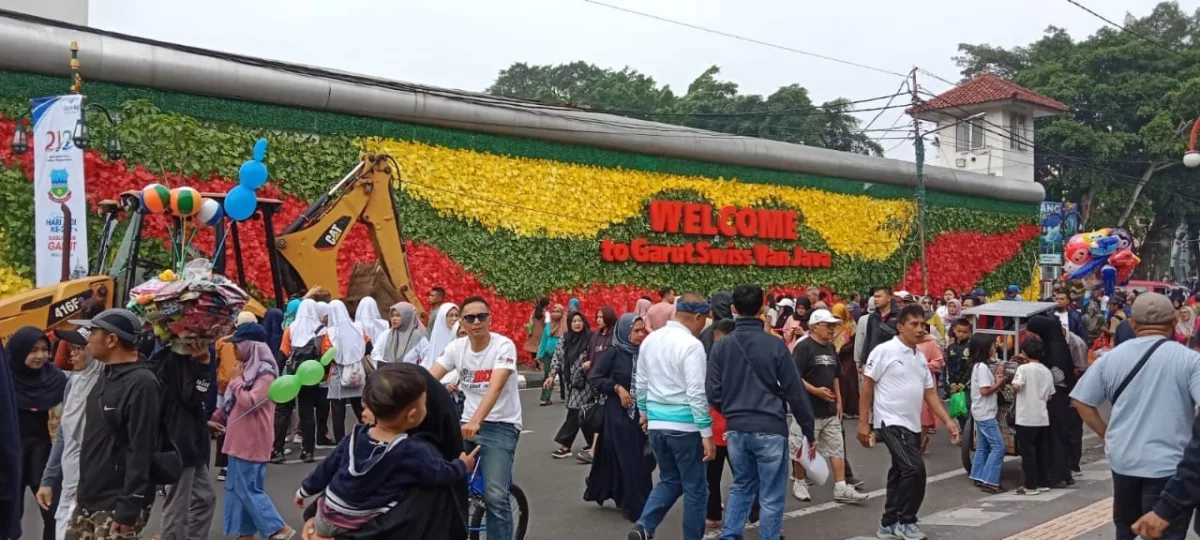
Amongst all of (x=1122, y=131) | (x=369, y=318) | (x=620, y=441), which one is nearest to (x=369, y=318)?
(x=369, y=318)

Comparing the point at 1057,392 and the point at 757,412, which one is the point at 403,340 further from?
the point at 1057,392

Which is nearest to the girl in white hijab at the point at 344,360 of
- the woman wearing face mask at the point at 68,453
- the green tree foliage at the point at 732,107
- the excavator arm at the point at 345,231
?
the excavator arm at the point at 345,231

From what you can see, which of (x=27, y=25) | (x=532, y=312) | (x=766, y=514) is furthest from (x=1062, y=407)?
(x=27, y=25)

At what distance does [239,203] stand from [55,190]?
2489mm

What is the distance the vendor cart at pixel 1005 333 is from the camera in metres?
9.64

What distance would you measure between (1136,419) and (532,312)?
1425cm

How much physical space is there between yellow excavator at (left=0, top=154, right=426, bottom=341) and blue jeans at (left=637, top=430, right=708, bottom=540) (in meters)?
7.24

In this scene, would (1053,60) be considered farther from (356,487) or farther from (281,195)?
(356,487)

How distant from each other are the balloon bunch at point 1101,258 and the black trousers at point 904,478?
1845cm

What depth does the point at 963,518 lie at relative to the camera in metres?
8.24

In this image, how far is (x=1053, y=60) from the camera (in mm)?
46719

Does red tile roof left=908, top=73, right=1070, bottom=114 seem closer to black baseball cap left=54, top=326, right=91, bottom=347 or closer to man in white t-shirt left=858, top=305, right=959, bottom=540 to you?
man in white t-shirt left=858, top=305, right=959, bottom=540

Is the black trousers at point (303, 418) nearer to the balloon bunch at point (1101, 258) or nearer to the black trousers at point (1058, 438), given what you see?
the black trousers at point (1058, 438)

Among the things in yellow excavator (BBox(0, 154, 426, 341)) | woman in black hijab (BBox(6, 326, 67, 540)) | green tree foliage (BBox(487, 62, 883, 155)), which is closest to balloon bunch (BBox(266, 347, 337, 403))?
woman in black hijab (BBox(6, 326, 67, 540))
